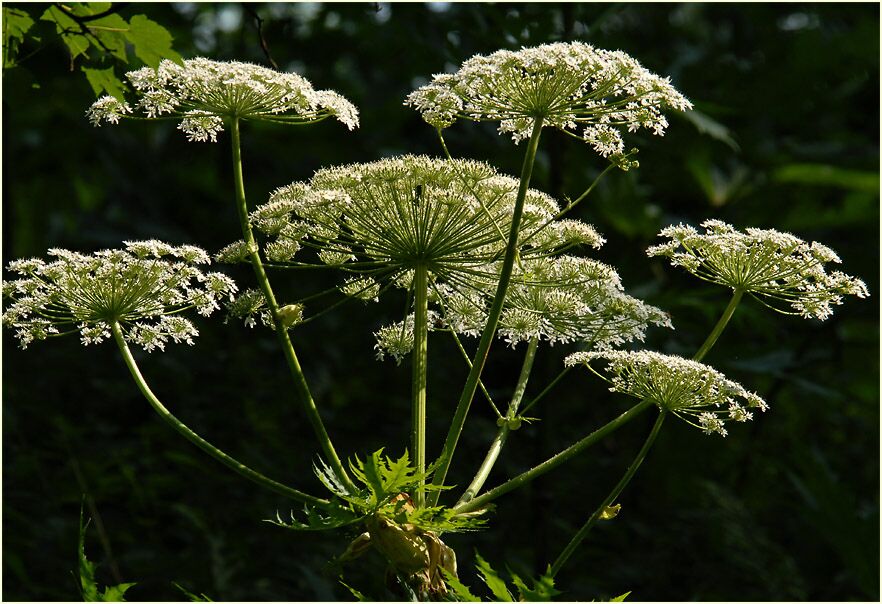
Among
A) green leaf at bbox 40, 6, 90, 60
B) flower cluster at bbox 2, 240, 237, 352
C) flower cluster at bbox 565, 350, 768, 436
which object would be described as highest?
green leaf at bbox 40, 6, 90, 60

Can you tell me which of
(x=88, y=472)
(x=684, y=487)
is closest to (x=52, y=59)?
(x=88, y=472)

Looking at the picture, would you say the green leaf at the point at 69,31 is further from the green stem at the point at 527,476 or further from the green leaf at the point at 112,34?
the green stem at the point at 527,476

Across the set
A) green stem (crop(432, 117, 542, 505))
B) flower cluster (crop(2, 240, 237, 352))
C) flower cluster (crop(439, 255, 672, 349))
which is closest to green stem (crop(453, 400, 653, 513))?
green stem (crop(432, 117, 542, 505))

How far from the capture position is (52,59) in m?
4.75

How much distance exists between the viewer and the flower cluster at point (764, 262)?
310cm

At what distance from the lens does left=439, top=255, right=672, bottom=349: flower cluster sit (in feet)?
10.7

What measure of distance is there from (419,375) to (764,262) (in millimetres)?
1138

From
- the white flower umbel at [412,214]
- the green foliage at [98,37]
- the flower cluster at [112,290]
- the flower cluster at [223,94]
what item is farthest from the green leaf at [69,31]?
the white flower umbel at [412,214]

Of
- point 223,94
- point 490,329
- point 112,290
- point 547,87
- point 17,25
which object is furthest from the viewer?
point 17,25

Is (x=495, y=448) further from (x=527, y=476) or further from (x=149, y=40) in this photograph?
(x=149, y=40)

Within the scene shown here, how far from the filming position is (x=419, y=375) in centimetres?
298

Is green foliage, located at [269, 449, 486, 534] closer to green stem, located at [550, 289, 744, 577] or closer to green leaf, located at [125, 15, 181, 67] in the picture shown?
green stem, located at [550, 289, 744, 577]

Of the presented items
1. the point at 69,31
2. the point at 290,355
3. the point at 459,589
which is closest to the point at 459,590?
the point at 459,589

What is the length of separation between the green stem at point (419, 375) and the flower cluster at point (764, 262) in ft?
2.43
